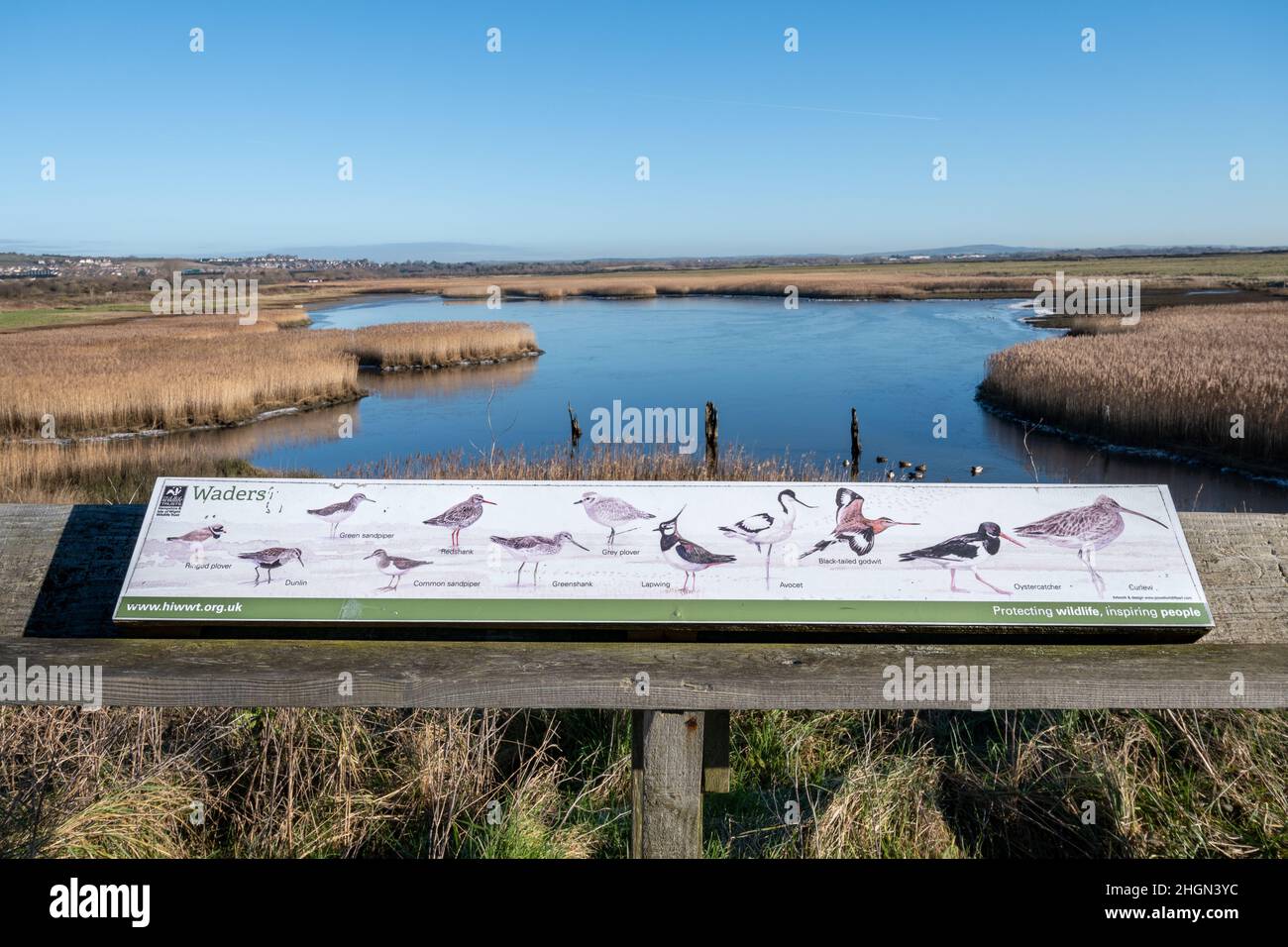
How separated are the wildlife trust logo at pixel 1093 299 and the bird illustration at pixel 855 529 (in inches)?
1727

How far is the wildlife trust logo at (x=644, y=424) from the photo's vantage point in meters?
19.9

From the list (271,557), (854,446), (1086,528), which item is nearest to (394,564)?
(271,557)

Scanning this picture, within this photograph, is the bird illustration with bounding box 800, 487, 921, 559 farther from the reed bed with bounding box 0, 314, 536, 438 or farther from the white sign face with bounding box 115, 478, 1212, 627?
the reed bed with bounding box 0, 314, 536, 438

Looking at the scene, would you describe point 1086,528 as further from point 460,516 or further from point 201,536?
point 201,536

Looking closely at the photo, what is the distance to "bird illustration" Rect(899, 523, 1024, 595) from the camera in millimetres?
3027

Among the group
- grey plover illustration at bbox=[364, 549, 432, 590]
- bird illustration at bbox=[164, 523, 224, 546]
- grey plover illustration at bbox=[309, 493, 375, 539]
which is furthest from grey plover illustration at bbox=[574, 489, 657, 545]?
bird illustration at bbox=[164, 523, 224, 546]

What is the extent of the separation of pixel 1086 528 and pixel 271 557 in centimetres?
269

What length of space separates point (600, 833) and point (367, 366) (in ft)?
123

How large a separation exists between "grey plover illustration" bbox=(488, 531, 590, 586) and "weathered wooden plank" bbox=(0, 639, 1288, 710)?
1.03 feet

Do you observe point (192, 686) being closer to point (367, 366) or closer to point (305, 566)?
point (305, 566)

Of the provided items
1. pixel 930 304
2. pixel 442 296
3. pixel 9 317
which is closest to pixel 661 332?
pixel 930 304

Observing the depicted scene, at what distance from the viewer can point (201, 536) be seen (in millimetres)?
3141

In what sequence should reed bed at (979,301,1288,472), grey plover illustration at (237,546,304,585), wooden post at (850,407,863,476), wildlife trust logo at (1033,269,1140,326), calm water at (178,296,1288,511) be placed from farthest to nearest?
wildlife trust logo at (1033,269,1140,326) < calm water at (178,296,1288,511) < reed bed at (979,301,1288,472) < wooden post at (850,407,863,476) < grey plover illustration at (237,546,304,585)

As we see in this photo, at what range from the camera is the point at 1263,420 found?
19.0 metres
